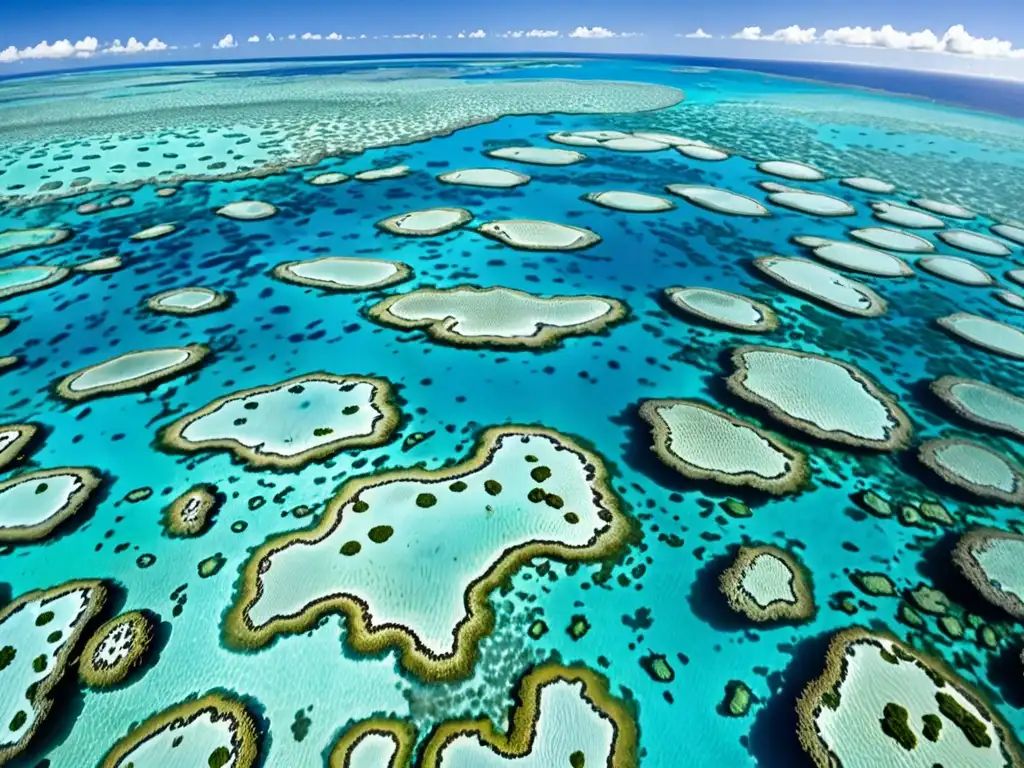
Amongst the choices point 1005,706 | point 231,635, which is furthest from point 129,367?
point 1005,706

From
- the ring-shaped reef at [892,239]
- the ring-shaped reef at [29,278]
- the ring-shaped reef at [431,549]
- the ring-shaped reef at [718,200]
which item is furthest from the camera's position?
the ring-shaped reef at [718,200]

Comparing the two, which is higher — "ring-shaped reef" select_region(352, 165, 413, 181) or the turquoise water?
"ring-shaped reef" select_region(352, 165, 413, 181)

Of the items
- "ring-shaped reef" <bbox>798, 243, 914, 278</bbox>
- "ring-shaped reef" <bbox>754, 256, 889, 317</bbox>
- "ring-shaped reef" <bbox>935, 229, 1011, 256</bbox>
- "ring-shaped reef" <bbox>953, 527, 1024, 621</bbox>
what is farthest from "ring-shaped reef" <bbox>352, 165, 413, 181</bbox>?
"ring-shaped reef" <bbox>953, 527, 1024, 621</bbox>

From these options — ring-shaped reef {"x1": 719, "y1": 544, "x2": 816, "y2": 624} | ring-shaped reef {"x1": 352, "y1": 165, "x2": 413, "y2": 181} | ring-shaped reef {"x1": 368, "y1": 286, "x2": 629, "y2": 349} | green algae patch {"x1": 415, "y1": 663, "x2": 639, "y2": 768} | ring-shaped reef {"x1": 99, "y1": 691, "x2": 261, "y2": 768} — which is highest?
ring-shaped reef {"x1": 352, "y1": 165, "x2": 413, "y2": 181}

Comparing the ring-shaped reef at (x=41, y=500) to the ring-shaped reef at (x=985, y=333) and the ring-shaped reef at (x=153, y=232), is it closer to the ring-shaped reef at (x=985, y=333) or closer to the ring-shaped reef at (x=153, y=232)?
the ring-shaped reef at (x=153, y=232)

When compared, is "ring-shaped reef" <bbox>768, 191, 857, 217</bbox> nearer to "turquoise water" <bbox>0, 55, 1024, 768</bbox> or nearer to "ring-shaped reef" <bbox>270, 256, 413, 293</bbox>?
"turquoise water" <bbox>0, 55, 1024, 768</bbox>

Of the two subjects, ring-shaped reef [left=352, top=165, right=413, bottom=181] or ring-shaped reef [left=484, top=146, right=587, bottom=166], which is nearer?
ring-shaped reef [left=352, top=165, right=413, bottom=181]

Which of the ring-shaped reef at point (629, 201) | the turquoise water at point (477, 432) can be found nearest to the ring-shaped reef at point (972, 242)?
the turquoise water at point (477, 432)

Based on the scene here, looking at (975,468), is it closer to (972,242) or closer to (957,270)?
(957,270)
